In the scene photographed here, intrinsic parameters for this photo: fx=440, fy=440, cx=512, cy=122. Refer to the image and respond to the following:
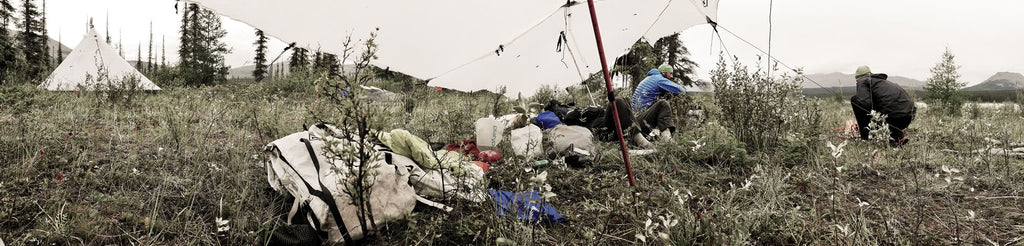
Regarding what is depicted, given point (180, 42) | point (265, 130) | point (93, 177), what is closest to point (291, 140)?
point (93, 177)

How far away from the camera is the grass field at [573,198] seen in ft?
6.22

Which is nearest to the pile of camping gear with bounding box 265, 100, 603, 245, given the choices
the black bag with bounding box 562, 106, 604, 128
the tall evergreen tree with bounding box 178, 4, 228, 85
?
the black bag with bounding box 562, 106, 604, 128

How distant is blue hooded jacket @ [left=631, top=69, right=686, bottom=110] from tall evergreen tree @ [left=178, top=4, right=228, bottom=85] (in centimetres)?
2964

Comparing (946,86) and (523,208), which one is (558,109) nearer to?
(523,208)

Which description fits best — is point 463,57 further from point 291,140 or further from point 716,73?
point 716,73

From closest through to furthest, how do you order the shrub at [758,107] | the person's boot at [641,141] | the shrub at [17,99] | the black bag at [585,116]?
the shrub at [758,107] → the shrub at [17,99] → the person's boot at [641,141] → the black bag at [585,116]

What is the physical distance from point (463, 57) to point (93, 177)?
7.70 feet

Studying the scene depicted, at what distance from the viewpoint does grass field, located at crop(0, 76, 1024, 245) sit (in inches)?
74.6

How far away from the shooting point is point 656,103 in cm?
512

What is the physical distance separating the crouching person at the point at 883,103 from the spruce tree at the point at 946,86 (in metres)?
8.08

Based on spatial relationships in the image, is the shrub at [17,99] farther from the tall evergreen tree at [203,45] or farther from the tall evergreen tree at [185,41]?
the tall evergreen tree at [185,41]

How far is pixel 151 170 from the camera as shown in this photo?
2631 mm

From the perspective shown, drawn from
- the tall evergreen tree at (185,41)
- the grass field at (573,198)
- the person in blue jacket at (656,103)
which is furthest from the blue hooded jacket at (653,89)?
the tall evergreen tree at (185,41)

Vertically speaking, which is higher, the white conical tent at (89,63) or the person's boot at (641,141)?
the white conical tent at (89,63)
